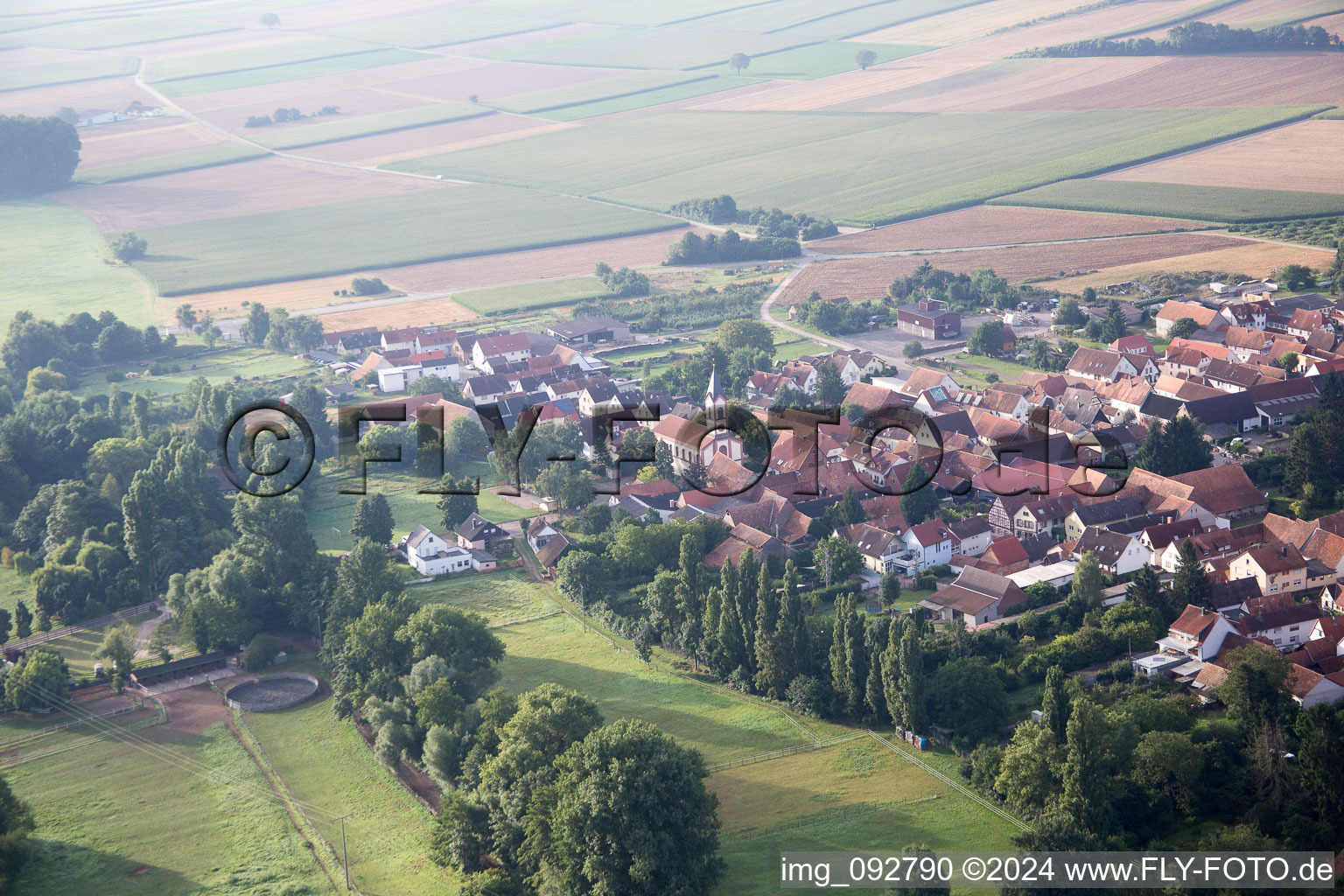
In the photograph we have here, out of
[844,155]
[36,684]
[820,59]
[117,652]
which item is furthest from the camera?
[820,59]

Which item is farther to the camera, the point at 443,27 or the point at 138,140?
the point at 443,27

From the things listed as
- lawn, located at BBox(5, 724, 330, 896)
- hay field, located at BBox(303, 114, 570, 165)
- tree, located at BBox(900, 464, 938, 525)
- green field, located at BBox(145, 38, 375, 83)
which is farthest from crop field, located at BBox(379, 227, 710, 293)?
green field, located at BBox(145, 38, 375, 83)

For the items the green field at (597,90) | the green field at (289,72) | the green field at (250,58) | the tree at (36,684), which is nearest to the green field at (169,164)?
the green field at (289,72)

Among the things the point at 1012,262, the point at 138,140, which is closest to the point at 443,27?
the point at 138,140

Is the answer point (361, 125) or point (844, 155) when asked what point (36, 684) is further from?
point (361, 125)

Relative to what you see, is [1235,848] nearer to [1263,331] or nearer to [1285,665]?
[1285,665]

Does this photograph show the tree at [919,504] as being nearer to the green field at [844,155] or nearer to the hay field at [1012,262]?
the hay field at [1012,262]
